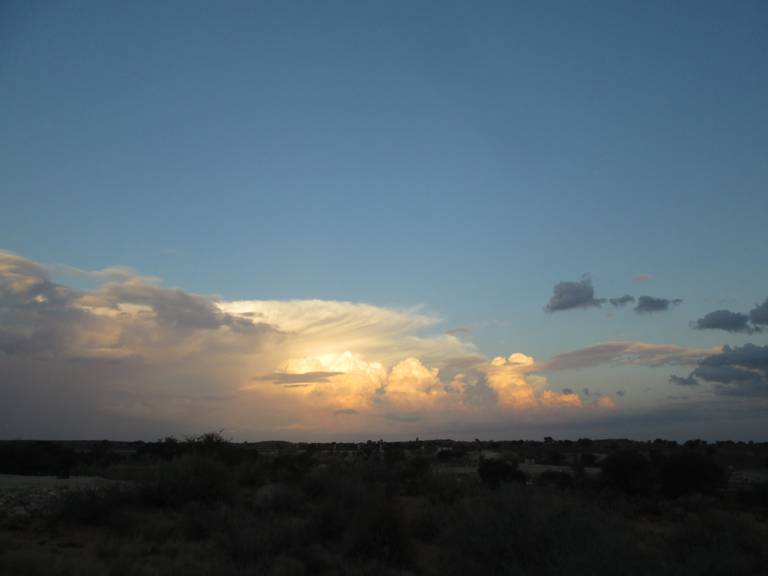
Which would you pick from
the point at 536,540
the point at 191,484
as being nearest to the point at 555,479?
the point at 191,484

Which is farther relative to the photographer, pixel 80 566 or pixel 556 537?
pixel 80 566

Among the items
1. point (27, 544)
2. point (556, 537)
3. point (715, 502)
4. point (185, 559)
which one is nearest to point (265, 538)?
point (185, 559)

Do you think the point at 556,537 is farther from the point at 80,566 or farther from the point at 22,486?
the point at 22,486

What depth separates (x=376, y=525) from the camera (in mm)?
18109

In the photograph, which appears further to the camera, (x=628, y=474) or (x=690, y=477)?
(x=628, y=474)

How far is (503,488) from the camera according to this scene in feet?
47.1

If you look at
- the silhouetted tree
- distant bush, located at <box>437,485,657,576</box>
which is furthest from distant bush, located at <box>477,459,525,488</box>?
distant bush, located at <box>437,485,657,576</box>

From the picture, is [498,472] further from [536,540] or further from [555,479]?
[536,540]

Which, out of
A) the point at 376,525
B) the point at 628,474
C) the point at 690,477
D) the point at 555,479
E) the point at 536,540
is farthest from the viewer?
the point at 555,479

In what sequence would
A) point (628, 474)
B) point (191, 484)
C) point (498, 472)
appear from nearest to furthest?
point (191, 484)
point (628, 474)
point (498, 472)

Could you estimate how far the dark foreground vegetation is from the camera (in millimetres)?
12594

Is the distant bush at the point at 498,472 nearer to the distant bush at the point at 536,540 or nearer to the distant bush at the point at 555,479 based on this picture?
the distant bush at the point at 555,479

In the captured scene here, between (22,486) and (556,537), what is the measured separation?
79.0 ft

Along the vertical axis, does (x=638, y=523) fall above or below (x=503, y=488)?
below
